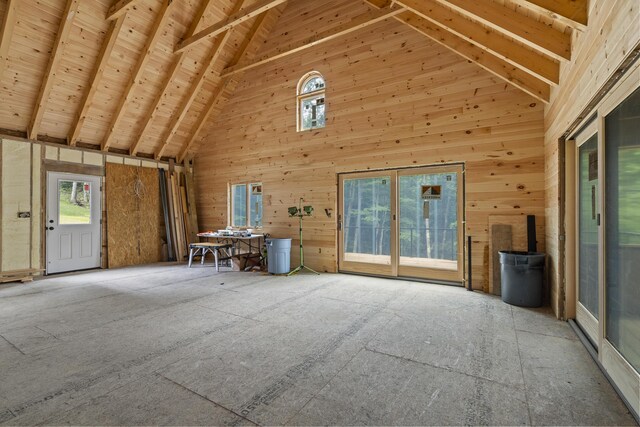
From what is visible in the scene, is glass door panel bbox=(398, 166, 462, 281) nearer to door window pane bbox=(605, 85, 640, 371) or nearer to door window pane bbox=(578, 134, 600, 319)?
door window pane bbox=(578, 134, 600, 319)

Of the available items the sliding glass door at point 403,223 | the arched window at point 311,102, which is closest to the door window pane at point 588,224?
the sliding glass door at point 403,223

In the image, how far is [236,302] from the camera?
4.20 m

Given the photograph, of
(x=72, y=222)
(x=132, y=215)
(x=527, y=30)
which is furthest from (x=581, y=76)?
(x=72, y=222)

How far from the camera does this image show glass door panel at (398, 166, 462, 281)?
5.08 m

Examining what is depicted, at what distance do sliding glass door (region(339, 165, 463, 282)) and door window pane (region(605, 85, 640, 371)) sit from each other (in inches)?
107

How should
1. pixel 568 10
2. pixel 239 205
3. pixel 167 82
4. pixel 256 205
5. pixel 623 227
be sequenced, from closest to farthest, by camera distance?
pixel 623 227, pixel 568 10, pixel 167 82, pixel 256 205, pixel 239 205

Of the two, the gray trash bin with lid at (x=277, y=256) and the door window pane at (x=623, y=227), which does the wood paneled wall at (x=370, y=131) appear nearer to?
the gray trash bin with lid at (x=277, y=256)

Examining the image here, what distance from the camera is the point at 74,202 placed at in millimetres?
6617

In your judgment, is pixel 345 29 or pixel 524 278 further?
pixel 345 29

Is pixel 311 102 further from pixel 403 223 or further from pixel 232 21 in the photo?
pixel 403 223

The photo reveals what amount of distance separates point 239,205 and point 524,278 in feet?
20.4

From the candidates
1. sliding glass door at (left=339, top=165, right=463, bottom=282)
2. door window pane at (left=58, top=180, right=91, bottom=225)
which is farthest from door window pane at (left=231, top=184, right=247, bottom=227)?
door window pane at (left=58, top=180, right=91, bottom=225)

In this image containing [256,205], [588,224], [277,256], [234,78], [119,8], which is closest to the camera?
[588,224]

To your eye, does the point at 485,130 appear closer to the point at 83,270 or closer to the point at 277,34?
the point at 277,34
